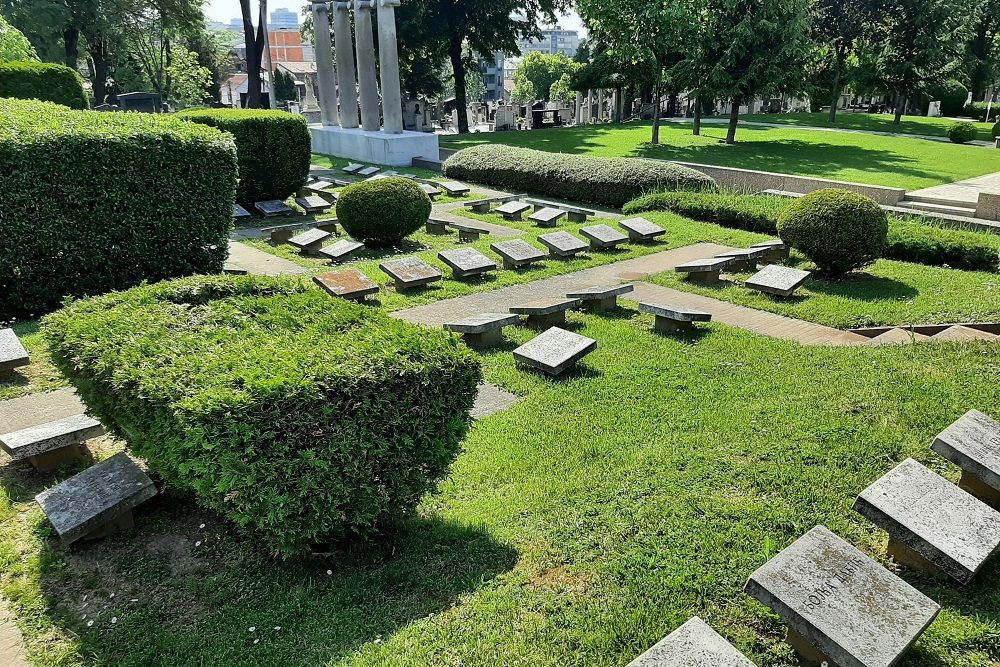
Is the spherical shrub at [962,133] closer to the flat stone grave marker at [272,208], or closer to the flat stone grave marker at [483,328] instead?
the flat stone grave marker at [272,208]

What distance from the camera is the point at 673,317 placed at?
25.2 feet

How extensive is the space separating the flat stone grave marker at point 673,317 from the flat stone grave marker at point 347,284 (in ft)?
12.2

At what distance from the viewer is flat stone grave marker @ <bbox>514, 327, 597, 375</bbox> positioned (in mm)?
6598

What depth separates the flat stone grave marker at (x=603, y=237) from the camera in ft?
40.3

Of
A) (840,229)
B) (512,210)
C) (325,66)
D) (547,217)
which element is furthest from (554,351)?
(325,66)

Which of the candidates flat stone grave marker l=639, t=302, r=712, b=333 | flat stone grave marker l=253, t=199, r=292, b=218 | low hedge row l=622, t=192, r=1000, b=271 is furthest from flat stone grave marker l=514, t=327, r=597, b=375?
flat stone grave marker l=253, t=199, r=292, b=218

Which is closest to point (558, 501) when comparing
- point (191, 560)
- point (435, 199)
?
point (191, 560)

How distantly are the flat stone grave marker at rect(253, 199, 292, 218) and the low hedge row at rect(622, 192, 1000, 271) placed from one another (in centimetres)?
819

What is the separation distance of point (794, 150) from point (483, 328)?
21.6 meters

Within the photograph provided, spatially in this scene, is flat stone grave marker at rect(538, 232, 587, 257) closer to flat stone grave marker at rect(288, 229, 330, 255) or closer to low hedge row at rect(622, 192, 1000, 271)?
low hedge row at rect(622, 192, 1000, 271)

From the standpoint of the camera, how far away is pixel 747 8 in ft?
75.2

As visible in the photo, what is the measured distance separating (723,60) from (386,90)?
11.8 meters

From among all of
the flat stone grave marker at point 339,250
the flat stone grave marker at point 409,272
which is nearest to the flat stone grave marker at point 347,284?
the flat stone grave marker at point 409,272

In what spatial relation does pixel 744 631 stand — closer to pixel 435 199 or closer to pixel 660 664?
pixel 660 664
